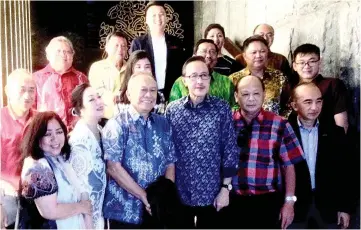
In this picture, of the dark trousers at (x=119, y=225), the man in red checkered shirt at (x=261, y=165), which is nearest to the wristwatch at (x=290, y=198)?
the man in red checkered shirt at (x=261, y=165)

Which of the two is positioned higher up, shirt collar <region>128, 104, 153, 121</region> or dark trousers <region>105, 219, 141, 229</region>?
shirt collar <region>128, 104, 153, 121</region>

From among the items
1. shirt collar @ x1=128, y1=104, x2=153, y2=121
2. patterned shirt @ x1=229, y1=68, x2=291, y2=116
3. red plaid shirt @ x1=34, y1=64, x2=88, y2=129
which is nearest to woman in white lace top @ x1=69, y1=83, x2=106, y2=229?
shirt collar @ x1=128, y1=104, x2=153, y2=121

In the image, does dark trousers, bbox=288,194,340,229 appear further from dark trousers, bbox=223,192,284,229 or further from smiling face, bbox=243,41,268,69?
smiling face, bbox=243,41,268,69

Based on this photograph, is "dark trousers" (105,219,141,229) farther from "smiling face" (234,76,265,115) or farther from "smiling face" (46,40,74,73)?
"smiling face" (46,40,74,73)

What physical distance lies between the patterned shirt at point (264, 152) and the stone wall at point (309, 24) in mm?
659

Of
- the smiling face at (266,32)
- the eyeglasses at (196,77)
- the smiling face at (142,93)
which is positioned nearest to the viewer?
the smiling face at (142,93)

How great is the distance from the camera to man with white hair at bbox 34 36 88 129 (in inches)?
95.3

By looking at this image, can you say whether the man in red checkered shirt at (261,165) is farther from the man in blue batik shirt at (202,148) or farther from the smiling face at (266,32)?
the smiling face at (266,32)

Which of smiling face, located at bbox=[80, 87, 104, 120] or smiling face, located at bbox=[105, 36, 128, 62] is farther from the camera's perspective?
smiling face, located at bbox=[105, 36, 128, 62]

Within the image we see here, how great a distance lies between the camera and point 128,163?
6.08ft

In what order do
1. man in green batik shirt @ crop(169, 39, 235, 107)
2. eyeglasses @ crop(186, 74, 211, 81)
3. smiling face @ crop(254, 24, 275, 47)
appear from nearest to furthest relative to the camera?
eyeglasses @ crop(186, 74, 211, 81) → man in green batik shirt @ crop(169, 39, 235, 107) → smiling face @ crop(254, 24, 275, 47)

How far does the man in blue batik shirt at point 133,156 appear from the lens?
1.83 m

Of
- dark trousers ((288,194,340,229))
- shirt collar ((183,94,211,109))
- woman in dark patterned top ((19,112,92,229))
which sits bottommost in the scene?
dark trousers ((288,194,340,229))

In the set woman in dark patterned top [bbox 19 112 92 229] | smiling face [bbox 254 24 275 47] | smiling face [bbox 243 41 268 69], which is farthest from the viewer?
smiling face [bbox 254 24 275 47]
